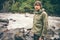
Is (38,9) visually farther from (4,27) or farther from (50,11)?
(50,11)

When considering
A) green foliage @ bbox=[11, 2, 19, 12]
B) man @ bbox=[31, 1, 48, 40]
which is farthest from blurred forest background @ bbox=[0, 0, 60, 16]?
man @ bbox=[31, 1, 48, 40]

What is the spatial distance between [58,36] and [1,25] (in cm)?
300

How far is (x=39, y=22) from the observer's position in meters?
6.97

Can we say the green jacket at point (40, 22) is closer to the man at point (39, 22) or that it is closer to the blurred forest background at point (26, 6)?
the man at point (39, 22)

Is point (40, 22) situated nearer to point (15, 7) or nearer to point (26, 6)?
point (26, 6)

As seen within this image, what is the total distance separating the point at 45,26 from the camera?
263 inches

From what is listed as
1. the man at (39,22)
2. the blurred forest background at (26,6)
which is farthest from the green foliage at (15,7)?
the man at (39,22)

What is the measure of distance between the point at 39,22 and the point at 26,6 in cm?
1049

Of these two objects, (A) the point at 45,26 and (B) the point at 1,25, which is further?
(B) the point at 1,25

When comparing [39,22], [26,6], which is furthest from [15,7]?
[39,22]

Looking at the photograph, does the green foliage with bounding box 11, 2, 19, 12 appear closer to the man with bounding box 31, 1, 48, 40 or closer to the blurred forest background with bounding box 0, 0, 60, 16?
the blurred forest background with bounding box 0, 0, 60, 16

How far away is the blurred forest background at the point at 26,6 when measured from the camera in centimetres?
1709

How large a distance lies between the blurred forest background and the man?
32.8 feet

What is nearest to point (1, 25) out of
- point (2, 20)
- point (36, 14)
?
point (2, 20)
